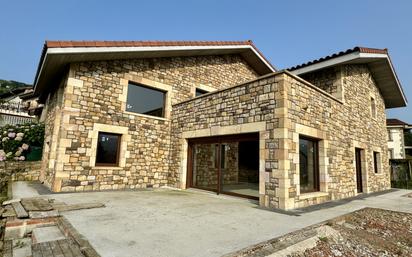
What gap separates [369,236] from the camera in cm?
401

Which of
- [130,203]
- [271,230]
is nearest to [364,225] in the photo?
[271,230]

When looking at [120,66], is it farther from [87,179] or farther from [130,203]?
[130,203]

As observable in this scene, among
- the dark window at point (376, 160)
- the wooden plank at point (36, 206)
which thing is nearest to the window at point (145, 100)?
the wooden plank at point (36, 206)

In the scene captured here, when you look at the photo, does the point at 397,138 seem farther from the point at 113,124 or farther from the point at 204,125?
the point at 113,124

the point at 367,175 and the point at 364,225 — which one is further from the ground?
the point at 367,175

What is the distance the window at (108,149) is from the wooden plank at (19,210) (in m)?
3.00

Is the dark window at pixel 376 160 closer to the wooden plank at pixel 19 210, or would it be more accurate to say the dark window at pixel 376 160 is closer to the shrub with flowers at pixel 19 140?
the wooden plank at pixel 19 210

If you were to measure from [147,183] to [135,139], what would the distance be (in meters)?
1.71

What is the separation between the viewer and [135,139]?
8.28 meters

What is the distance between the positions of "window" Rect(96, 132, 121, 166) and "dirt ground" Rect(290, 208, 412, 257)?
6630 millimetres

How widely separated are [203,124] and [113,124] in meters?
3.11

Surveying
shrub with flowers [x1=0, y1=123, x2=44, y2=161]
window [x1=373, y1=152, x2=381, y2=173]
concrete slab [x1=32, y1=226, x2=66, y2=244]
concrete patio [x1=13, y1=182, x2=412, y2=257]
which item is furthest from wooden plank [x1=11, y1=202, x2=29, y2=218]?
window [x1=373, y1=152, x2=381, y2=173]

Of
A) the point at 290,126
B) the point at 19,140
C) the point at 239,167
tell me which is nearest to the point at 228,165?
the point at 239,167

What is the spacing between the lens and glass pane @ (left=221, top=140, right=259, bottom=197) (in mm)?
6660
